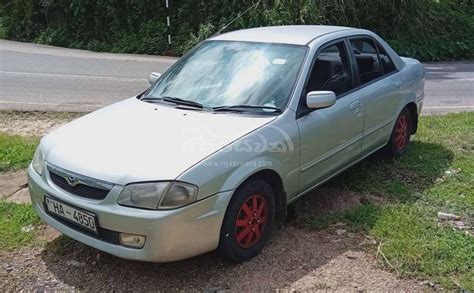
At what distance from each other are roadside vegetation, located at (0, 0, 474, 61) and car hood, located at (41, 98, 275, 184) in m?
11.8

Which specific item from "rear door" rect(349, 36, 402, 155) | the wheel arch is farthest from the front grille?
"rear door" rect(349, 36, 402, 155)

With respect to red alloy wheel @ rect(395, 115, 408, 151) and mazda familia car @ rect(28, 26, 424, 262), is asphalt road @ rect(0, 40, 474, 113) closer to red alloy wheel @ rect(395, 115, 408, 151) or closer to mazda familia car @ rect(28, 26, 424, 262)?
red alloy wheel @ rect(395, 115, 408, 151)

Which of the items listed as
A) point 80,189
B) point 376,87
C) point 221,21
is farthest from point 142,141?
point 221,21

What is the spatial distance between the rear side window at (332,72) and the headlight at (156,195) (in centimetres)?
155

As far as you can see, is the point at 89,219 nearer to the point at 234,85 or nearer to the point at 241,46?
the point at 234,85

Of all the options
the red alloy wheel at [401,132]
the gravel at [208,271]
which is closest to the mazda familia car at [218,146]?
the gravel at [208,271]

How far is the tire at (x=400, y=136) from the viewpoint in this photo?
5.41 m

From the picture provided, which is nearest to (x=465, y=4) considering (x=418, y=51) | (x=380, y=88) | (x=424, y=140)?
(x=418, y=51)

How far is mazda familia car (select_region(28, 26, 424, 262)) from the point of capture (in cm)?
303

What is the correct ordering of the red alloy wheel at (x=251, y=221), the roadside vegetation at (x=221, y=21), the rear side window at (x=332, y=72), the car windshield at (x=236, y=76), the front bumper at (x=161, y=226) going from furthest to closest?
the roadside vegetation at (x=221, y=21), the rear side window at (x=332, y=72), the car windshield at (x=236, y=76), the red alloy wheel at (x=251, y=221), the front bumper at (x=161, y=226)

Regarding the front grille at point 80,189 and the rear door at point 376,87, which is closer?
the front grille at point 80,189

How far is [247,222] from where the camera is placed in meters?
3.46

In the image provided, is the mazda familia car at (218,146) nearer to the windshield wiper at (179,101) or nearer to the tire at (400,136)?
the windshield wiper at (179,101)

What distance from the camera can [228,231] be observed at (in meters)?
3.28
